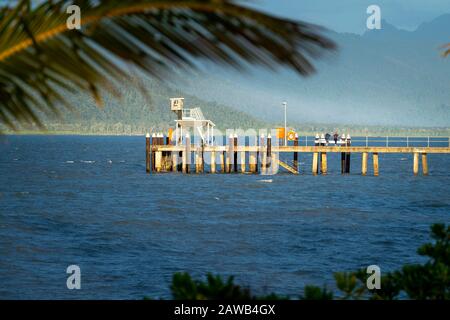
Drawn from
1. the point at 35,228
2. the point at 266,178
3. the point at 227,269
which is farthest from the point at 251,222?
the point at 266,178

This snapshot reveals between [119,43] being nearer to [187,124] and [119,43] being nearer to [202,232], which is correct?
[202,232]

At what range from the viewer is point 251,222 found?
32.9m

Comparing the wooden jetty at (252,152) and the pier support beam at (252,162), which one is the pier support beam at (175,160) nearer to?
the wooden jetty at (252,152)

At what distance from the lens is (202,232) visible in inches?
1141

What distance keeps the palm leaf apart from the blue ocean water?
2.78 metres

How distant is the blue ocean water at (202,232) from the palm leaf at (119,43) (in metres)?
2.78

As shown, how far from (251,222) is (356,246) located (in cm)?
827

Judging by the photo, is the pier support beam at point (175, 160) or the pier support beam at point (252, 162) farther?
the pier support beam at point (175, 160)

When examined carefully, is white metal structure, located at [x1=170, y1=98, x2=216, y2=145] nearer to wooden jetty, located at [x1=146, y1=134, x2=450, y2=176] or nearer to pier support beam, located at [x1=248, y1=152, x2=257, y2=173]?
wooden jetty, located at [x1=146, y1=134, x2=450, y2=176]

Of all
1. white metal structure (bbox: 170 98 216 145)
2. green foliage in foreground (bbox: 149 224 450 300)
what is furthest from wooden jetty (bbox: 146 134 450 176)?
green foliage in foreground (bbox: 149 224 450 300)

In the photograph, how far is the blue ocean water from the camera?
19688mm

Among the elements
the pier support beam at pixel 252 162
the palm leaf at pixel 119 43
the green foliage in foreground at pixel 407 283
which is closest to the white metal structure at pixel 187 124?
the pier support beam at pixel 252 162

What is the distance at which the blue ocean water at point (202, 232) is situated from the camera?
19.7 meters

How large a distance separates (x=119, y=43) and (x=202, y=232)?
1041 inches
